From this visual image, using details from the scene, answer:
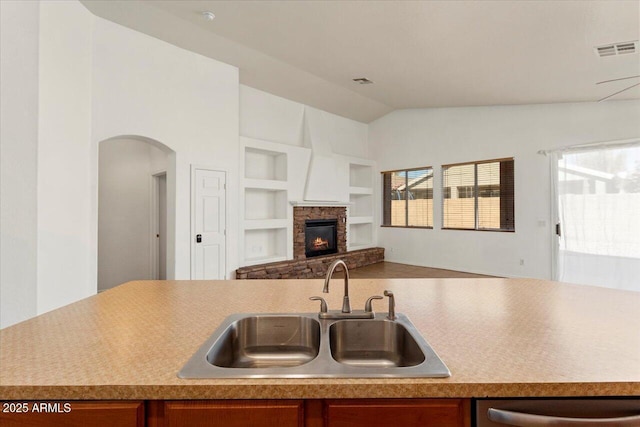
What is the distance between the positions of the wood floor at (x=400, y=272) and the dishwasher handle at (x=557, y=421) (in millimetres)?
5301

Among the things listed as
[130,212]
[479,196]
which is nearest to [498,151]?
[479,196]

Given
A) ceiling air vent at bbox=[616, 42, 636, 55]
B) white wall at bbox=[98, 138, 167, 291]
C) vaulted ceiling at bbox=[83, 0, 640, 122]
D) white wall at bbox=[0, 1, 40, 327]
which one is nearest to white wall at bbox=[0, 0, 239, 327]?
white wall at bbox=[0, 1, 40, 327]

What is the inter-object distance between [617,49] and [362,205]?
17.5ft

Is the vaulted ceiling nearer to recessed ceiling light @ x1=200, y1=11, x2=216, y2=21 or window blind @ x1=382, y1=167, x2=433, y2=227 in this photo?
recessed ceiling light @ x1=200, y1=11, x2=216, y2=21

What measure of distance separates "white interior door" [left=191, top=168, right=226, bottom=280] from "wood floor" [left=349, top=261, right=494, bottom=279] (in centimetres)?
261

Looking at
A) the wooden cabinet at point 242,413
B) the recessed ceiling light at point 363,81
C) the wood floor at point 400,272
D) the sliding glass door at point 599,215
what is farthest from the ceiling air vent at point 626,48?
the wooden cabinet at point 242,413

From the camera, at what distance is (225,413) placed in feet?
2.75

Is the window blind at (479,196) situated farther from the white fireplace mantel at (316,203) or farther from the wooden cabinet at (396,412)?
the wooden cabinet at (396,412)

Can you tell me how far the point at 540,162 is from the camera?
226 inches

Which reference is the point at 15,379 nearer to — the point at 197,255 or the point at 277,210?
the point at 197,255

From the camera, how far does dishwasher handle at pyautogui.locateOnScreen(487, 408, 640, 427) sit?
2.68 ft

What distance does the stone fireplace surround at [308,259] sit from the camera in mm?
5434

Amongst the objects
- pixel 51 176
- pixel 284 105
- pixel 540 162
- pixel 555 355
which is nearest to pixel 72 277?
pixel 51 176

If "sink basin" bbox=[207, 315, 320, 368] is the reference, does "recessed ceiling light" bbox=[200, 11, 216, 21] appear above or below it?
above
